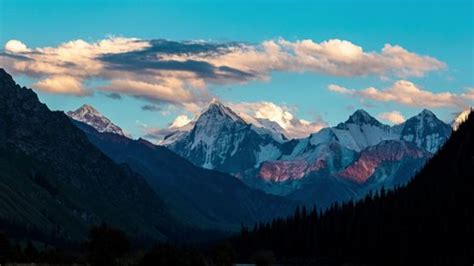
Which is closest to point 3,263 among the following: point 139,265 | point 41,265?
point 41,265

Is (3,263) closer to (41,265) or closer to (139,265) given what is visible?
(41,265)

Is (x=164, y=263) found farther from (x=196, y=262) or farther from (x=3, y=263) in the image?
(x=3, y=263)

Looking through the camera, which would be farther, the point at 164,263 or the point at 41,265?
the point at 41,265

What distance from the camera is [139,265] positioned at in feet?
613

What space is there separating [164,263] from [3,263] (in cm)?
3766

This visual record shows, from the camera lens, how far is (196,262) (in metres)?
189

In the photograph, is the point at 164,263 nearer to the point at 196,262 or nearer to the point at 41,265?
the point at 196,262

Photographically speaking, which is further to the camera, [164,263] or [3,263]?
[3,263]

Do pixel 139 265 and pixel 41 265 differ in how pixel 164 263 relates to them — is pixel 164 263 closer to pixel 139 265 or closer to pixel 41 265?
pixel 139 265

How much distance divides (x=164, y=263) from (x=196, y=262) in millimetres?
8236

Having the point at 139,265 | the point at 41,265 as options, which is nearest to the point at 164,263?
the point at 139,265

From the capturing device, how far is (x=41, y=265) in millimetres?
199125

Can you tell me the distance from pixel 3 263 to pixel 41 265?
784 centimetres

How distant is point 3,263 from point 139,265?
31325 mm
